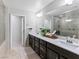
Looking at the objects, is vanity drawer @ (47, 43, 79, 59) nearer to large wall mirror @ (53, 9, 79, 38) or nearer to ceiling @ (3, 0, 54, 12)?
large wall mirror @ (53, 9, 79, 38)

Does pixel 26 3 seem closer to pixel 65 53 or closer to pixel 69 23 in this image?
pixel 69 23

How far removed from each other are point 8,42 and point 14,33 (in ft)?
7.54

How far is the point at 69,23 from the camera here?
121 inches

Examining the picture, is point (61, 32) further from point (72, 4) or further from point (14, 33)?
point (14, 33)

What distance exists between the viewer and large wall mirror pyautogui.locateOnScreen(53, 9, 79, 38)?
9.15 feet

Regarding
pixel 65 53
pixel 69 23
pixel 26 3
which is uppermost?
pixel 26 3

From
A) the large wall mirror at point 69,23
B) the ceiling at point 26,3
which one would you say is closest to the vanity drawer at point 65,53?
the large wall mirror at point 69,23

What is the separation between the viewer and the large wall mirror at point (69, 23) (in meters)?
2.79

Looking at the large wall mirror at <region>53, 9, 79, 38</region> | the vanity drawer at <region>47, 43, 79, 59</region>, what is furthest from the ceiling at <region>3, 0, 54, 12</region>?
the vanity drawer at <region>47, 43, 79, 59</region>

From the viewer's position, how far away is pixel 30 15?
6.39 metres

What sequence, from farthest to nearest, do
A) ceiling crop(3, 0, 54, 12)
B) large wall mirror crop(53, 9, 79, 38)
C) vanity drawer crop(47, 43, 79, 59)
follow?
ceiling crop(3, 0, 54, 12), large wall mirror crop(53, 9, 79, 38), vanity drawer crop(47, 43, 79, 59)

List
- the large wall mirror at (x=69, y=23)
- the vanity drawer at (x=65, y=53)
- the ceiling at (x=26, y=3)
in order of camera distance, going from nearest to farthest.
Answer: the vanity drawer at (x=65, y=53) → the large wall mirror at (x=69, y=23) → the ceiling at (x=26, y=3)

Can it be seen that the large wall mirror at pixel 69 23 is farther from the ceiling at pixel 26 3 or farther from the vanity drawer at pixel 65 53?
the ceiling at pixel 26 3

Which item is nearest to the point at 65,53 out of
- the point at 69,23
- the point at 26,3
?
the point at 69,23
